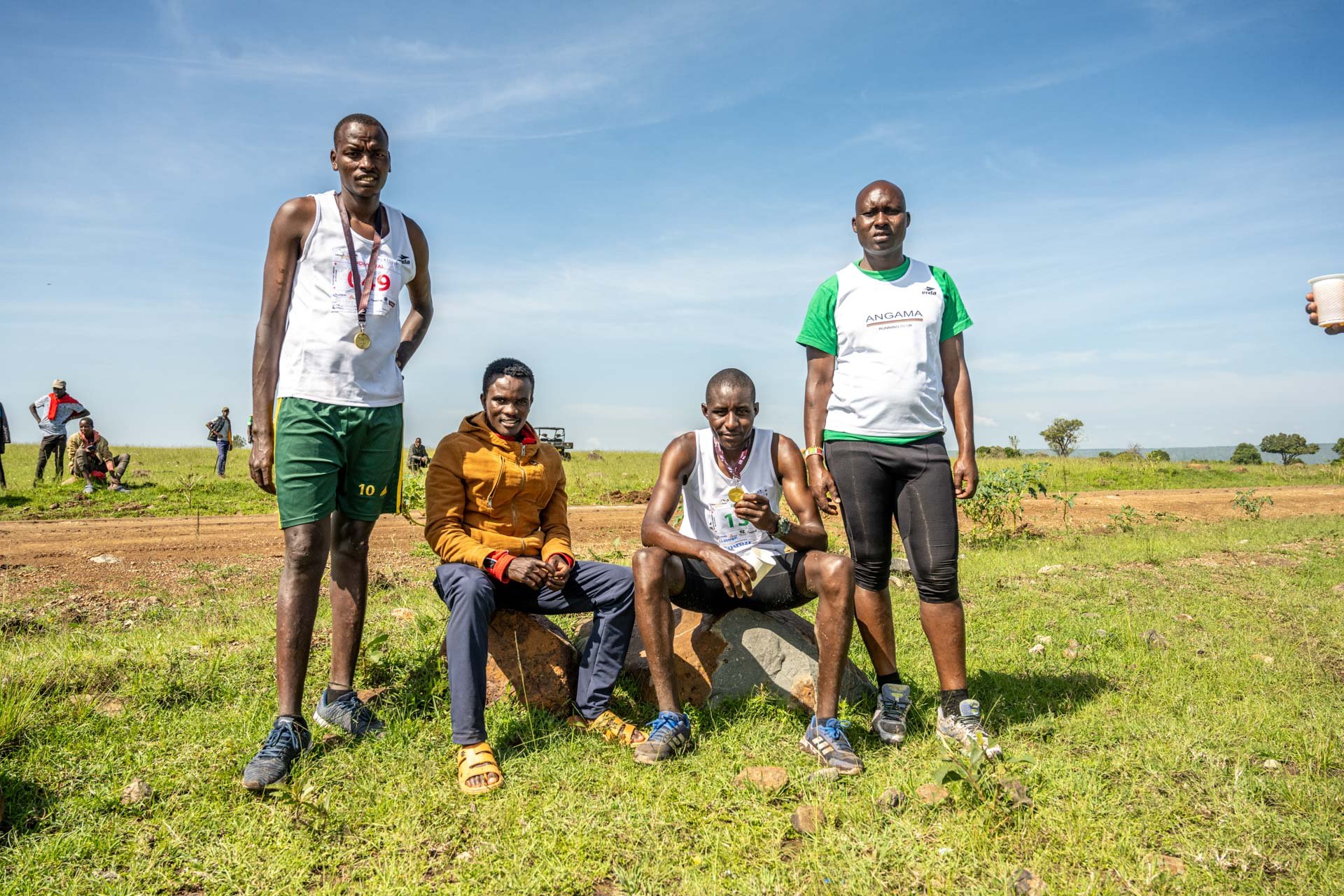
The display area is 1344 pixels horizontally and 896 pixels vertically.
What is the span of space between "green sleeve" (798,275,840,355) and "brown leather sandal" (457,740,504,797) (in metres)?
2.30

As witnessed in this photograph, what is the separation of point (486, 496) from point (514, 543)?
0.26 m

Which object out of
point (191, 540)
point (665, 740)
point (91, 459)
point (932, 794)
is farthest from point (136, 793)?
point (91, 459)

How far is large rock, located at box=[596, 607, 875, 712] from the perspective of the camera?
14.0 ft

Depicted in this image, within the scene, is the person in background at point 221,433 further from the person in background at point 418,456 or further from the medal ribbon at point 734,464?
the medal ribbon at point 734,464

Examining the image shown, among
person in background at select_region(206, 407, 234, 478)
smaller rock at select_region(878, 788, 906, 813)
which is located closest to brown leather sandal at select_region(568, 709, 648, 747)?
smaller rock at select_region(878, 788, 906, 813)

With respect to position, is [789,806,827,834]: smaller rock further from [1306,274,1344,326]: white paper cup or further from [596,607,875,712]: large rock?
[1306,274,1344,326]: white paper cup

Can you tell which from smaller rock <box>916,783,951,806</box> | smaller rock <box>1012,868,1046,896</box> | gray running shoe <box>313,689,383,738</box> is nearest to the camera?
smaller rock <box>1012,868,1046,896</box>

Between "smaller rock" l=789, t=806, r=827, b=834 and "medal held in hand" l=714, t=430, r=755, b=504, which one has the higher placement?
"medal held in hand" l=714, t=430, r=755, b=504

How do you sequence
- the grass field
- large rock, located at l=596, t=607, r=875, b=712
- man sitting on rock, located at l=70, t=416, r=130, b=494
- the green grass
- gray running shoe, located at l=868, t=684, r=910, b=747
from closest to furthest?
the green grass → gray running shoe, located at l=868, t=684, r=910, b=747 → large rock, located at l=596, t=607, r=875, b=712 → the grass field → man sitting on rock, located at l=70, t=416, r=130, b=494

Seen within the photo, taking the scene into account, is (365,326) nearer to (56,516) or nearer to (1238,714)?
(1238,714)

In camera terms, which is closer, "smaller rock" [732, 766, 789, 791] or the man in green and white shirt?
"smaller rock" [732, 766, 789, 791]

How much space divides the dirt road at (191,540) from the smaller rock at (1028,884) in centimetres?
642

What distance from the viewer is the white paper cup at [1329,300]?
130 inches

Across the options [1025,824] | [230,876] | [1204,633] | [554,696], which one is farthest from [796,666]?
[1204,633]
